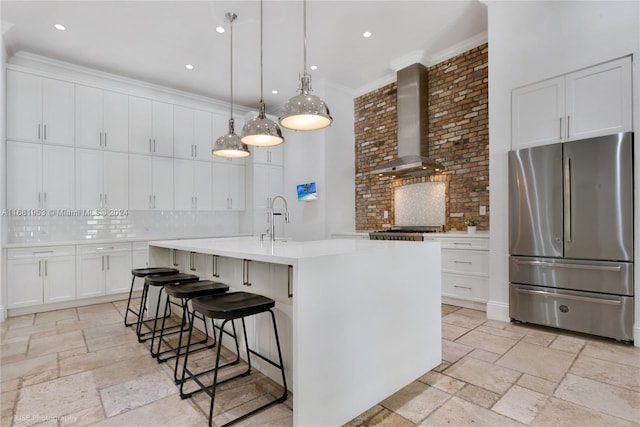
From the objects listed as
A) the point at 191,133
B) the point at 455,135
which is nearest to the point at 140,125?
the point at 191,133

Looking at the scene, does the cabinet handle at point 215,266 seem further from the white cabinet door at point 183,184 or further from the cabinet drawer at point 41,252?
the white cabinet door at point 183,184

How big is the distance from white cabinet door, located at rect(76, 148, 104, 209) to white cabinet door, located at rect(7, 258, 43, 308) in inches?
37.0

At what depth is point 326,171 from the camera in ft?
18.5

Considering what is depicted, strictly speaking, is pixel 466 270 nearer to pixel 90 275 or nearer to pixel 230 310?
pixel 230 310

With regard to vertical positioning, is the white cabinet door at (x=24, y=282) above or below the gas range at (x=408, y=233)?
below

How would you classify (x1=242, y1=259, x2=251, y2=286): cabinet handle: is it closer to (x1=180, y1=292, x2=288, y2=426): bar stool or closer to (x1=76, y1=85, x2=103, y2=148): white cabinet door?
(x1=180, y1=292, x2=288, y2=426): bar stool

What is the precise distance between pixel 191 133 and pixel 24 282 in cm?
313

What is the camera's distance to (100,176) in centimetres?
473

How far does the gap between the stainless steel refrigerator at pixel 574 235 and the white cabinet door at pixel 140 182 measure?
5.08m

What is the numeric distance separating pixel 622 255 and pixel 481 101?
2520mm

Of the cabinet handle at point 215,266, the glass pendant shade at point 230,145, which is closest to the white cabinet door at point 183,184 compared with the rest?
the glass pendant shade at point 230,145

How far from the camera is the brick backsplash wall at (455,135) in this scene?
4.36 meters

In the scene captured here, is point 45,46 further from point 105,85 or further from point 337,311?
point 337,311

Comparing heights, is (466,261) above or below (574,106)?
below
